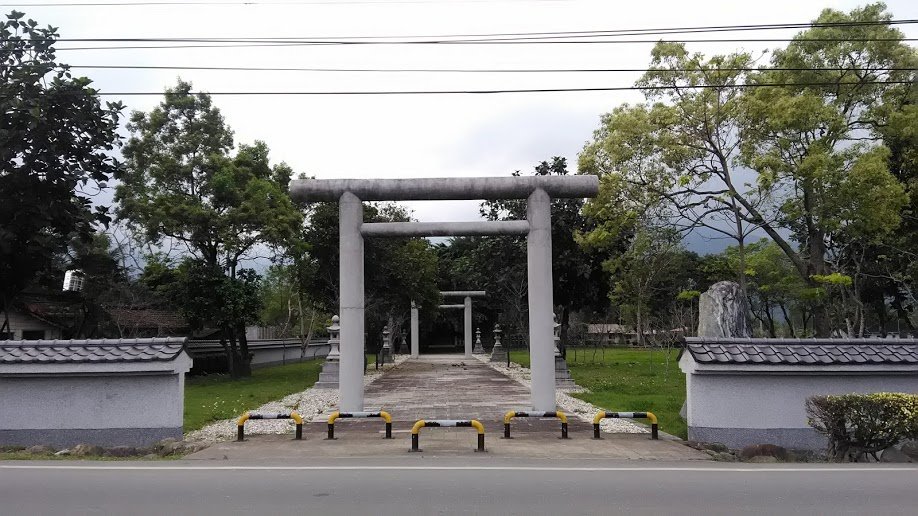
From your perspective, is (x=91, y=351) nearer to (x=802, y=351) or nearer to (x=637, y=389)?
(x=802, y=351)

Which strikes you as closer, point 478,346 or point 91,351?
point 91,351

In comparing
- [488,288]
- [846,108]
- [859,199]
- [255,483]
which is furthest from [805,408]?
[488,288]

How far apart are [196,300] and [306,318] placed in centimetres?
2659

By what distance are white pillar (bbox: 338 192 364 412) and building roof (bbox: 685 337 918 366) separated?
259 inches

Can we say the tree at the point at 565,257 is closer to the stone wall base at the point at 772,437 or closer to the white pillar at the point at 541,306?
the white pillar at the point at 541,306

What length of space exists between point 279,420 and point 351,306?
8.88 feet

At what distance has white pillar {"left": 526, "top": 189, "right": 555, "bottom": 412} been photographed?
14367 millimetres

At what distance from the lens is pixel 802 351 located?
11.3 m

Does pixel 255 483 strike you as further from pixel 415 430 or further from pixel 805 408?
pixel 805 408

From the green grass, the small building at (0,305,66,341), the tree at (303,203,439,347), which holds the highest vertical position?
the tree at (303,203,439,347)

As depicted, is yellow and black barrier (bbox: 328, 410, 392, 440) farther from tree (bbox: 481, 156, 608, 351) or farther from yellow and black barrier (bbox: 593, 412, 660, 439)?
tree (bbox: 481, 156, 608, 351)

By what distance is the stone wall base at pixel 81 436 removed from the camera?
37.3 feet

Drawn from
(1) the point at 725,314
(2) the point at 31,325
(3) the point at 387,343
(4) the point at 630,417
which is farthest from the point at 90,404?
(3) the point at 387,343

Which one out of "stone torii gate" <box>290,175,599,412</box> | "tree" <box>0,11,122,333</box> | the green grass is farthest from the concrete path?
"tree" <box>0,11,122,333</box>
